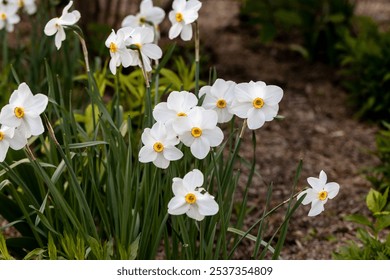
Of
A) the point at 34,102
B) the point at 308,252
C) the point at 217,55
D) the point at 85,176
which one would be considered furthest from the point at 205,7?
the point at 34,102

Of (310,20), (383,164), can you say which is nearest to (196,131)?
(383,164)

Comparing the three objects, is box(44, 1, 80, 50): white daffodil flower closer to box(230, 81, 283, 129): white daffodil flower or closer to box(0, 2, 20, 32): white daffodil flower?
box(230, 81, 283, 129): white daffodil flower

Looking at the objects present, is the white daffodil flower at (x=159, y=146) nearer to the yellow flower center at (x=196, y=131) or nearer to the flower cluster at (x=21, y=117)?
the yellow flower center at (x=196, y=131)

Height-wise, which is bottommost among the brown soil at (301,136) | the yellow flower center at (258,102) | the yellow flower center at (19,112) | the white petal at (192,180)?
the brown soil at (301,136)

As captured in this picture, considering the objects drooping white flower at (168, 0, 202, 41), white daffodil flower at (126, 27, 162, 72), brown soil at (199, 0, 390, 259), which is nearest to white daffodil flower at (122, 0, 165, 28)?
drooping white flower at (168, 0, 202, 41)

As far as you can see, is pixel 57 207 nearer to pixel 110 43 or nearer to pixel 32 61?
pixel 110 43

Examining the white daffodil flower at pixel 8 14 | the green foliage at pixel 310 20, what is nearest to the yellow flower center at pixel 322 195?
the white daffodil flower at pixel 8 14
